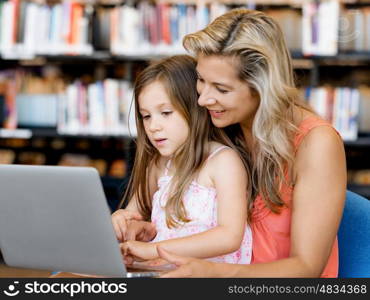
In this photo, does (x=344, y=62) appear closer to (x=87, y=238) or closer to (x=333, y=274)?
(x=333, y=274)

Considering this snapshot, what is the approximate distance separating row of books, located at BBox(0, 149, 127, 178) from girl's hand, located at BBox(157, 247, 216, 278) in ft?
8.95

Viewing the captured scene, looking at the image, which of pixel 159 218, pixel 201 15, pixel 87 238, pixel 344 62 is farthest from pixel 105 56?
pixel 87 238

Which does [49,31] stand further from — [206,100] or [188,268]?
[188,268]

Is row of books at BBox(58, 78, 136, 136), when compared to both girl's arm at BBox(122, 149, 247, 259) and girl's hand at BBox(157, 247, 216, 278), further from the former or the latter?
girl's hand at BBox(157, 247, 216, 278)

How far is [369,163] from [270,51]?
8.70 ft

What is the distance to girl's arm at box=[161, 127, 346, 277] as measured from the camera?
154 cm

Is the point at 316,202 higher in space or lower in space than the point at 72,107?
higher

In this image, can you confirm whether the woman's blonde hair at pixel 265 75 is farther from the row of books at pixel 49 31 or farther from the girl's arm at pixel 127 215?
the row of books at pixel 49 31

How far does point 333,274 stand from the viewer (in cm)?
171

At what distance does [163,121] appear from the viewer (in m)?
1.81

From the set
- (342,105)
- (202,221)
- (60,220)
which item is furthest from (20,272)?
(342,105)

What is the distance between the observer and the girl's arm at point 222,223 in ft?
5.20

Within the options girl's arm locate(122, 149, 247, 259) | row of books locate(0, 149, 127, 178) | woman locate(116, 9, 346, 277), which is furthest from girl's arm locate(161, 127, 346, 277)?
row of books locate(0, 149, 127, 178)

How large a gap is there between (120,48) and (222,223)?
2.30 metres
